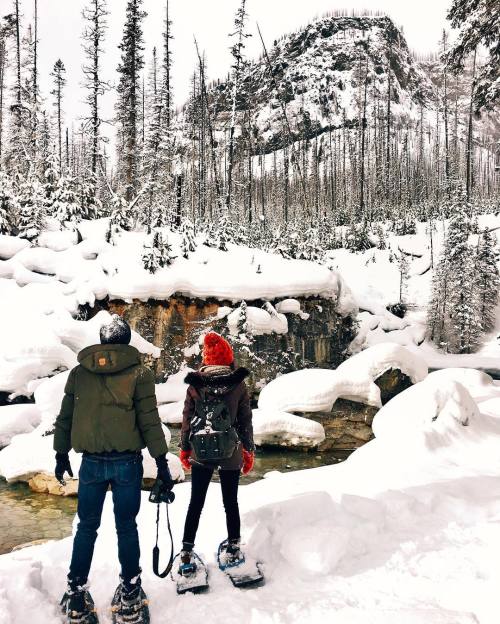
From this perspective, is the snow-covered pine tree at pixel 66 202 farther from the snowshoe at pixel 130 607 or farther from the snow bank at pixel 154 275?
the snowshoe at pixel 130 607

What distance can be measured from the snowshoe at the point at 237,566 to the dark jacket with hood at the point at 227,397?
25.7 inches

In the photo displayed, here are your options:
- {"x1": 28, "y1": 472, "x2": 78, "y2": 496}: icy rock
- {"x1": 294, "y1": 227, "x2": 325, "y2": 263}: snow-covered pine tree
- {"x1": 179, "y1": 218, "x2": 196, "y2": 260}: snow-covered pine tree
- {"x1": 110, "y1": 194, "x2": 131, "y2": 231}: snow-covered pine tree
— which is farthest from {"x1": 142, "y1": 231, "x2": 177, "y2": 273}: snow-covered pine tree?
{"x1": 294, "y1": 227, "x2": 325, "y2": 263}: snow-covered pine tree

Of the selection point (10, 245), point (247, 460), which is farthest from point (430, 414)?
point (10, 245)

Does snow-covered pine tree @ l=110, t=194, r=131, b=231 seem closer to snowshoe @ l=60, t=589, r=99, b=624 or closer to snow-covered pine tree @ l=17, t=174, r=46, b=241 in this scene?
snow-covered pine tree @ l=17, t=174, r=46, b=241

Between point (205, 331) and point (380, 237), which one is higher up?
point (380, 237)

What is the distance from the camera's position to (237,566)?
355cm

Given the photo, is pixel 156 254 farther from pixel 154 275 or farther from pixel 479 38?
pixel 479 38

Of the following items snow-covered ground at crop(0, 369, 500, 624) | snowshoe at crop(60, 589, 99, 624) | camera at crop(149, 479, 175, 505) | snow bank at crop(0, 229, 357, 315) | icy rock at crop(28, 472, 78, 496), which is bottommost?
icy rock at crop(28, 472, 78, 496)

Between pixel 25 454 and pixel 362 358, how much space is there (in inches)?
302

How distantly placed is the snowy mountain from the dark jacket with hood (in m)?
79.4

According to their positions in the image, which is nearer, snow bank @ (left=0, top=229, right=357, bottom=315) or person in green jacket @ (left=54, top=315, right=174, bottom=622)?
person in green jacket @ (left=54, top=315, right=174, bottom=622)

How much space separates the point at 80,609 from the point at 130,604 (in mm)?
308

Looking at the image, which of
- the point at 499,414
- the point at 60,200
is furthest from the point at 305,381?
the point at 60,200

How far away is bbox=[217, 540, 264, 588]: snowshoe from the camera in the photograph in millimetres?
3394
